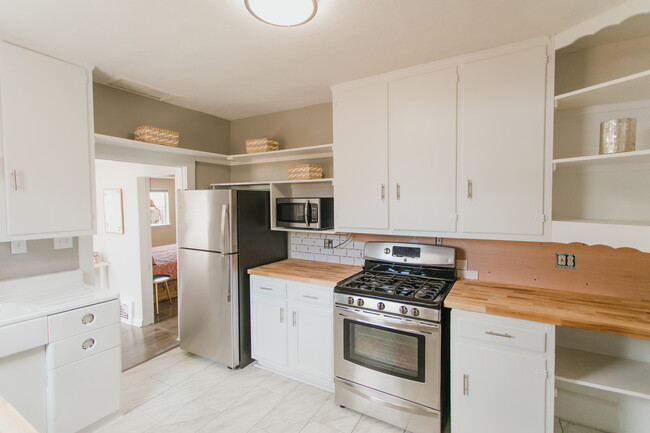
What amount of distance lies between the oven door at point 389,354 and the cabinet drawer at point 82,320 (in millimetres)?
1594

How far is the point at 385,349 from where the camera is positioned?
7.03 feet

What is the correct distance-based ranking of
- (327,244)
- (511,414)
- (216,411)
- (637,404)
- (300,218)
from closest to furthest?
(511,414) < (637,404) < (216,411) < (300,218) < (327,244)

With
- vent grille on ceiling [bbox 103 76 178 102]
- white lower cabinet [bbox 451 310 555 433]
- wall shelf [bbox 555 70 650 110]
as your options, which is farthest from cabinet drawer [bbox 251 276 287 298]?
wall shelf [bbox 555 70 650 110]

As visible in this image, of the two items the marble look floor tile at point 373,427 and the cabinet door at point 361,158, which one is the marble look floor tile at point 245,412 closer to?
the marble look floor tile at point 373,427

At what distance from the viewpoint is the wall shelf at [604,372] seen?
1.63 meters

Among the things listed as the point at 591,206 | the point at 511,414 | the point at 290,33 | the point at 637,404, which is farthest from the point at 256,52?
the point at 637,404

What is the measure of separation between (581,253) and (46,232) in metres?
3.58

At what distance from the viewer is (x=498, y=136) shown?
2.05 metres

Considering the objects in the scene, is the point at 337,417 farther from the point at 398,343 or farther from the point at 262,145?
the point at 262,145

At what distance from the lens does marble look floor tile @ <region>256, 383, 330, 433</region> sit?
7.02 feet

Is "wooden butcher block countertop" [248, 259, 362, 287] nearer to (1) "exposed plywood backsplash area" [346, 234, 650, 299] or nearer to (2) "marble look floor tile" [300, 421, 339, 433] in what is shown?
(1) "exposed plywood backsplash area" [346, 234, 650, 299]

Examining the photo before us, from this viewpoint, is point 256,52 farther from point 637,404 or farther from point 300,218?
point 637,404

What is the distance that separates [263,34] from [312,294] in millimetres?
1897

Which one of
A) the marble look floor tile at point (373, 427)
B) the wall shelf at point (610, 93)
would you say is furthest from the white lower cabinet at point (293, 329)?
the wall shelf at point (610, 93)
